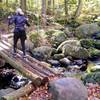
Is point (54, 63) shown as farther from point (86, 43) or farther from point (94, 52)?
point (86, 43)

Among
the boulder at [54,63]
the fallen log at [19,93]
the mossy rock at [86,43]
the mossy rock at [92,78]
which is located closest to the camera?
the fallen log at [19,93]

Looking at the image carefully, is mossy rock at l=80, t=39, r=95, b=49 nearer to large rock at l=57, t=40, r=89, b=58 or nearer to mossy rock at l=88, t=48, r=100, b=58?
mossy rock at l=88, t=48, r=100, b=58

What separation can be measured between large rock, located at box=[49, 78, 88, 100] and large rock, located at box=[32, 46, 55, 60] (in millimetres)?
8488

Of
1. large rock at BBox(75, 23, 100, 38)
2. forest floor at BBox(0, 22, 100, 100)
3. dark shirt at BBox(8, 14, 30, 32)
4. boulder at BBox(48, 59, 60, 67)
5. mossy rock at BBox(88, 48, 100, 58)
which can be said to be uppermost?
dark shirt at BBox(8, 14, 30, 32)

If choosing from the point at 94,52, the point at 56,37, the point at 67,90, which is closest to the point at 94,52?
the point at 94,52

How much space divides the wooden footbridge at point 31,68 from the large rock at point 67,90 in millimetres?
1043

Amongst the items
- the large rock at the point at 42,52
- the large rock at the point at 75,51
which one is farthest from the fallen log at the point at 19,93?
the large rock at the point at 75,51

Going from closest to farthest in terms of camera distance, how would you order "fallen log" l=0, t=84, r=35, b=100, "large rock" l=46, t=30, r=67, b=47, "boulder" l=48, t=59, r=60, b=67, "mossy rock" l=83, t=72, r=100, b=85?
"fallen log" l=0, t=84, r=35, b=100 < "mossy rock" l=83, t=72, r=100, b=85 < "boulder" l=48, t=59, r=60, b=67 < "large rock" l=46, t=30, r=67, b=47

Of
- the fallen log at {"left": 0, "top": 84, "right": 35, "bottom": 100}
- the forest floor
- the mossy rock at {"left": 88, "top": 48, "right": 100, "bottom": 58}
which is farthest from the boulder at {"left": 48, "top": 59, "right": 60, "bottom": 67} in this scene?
the fallen log at {"left": 0, "top": 84, "right": 35, "bottom": 100}

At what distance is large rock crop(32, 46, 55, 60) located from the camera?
1962 cm

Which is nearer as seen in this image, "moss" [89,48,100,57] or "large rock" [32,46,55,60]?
"large rock" [32,46,55,60]

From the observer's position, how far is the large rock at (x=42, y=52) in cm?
1962

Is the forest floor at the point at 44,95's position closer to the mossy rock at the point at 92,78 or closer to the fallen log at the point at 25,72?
the fallen log at the point at 25,72

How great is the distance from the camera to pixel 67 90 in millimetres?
10727
